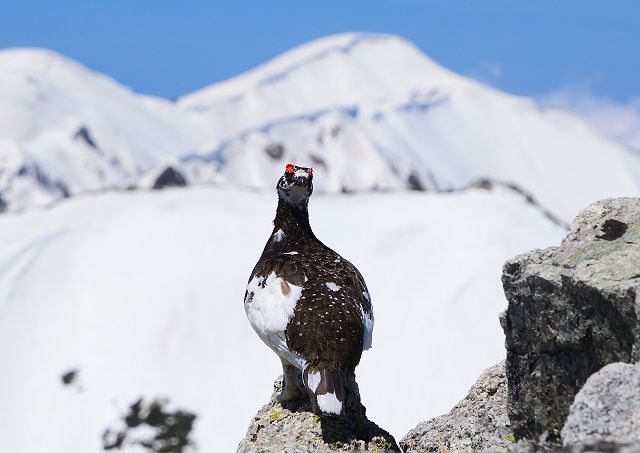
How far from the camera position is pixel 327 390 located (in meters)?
8.38

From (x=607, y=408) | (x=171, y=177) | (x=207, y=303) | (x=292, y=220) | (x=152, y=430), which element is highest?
(x=171, y=177)

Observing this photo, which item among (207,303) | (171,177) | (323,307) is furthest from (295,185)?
(171,177)

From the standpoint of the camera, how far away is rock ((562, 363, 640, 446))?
6.24 meters

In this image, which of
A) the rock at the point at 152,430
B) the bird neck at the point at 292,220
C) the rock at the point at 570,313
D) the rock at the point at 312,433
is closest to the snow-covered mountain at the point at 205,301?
the rock at the point at 152,430

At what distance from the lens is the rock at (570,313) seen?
7.22 meters

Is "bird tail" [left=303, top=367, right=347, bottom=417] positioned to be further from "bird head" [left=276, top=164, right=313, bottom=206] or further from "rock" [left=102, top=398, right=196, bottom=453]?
"rock" [left=102, top=398, right=196, bottom=453]

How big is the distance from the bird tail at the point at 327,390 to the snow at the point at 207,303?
20.1 meters

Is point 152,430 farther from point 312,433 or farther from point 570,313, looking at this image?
point 570,313

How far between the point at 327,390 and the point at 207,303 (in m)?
32.0

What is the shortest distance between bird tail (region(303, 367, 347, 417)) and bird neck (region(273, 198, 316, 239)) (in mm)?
2288

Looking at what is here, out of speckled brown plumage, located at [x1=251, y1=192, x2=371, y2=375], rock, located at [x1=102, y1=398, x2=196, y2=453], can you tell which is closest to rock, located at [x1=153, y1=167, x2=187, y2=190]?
rock, located at [x1=102, y1=398, x2=196, y2=453]

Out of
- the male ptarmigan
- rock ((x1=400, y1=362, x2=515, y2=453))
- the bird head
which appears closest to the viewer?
the male ptarmigan

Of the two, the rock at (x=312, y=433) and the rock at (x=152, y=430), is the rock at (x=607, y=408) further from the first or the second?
the rock at (x=152, y=430)

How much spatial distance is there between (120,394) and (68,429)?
7.97ft
